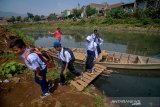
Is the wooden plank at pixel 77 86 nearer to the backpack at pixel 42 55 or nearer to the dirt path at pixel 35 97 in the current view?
the dirt path at pixel 35 97

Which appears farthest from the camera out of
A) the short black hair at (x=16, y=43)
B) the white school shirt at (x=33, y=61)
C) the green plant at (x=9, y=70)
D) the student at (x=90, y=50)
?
the student at (x=90, y=50)

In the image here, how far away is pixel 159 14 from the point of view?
40969mm

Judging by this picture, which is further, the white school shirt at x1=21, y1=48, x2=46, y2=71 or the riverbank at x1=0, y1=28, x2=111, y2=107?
the riverbank at x1=0, y1=28, x2=111, y2=107

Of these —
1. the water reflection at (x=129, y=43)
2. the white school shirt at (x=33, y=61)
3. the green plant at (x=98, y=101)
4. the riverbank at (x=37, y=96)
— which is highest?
the white school shirt at (x=33, y=61)

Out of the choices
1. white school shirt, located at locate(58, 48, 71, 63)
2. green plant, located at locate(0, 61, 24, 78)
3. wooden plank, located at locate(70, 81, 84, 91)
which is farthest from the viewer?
green plant, located at locate(0, 61, 24, 78)

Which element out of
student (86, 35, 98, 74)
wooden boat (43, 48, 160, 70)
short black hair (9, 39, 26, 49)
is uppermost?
short black hair (9, 39, 26, 49)

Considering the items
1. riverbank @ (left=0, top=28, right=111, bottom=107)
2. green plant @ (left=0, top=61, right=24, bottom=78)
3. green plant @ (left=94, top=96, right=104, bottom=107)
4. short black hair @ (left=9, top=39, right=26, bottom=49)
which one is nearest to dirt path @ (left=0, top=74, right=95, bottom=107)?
riverbank @ (left=0, top=28, right=111, bottom=107)

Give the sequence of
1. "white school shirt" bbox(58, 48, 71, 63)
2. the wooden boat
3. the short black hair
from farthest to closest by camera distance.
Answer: the wooden boat < "white school shirt" bbox(58, 48, 71, 63) < the short black hair

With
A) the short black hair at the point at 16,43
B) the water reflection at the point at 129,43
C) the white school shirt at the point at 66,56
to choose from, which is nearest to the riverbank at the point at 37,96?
the white school shirt at the point at 66,56

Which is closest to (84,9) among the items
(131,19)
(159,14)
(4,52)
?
(131,19)

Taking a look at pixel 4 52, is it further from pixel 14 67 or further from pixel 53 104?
pixel 53 104

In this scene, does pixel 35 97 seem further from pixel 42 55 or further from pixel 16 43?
pixel 16 43

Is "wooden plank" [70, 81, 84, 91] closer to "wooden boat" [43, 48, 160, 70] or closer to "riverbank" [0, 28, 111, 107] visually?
"riverbank" [0, 28, 111, 107]

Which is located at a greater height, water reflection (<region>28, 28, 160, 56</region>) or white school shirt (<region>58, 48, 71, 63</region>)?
white school shirt (<region>58, 48, 71, 63</region>)
